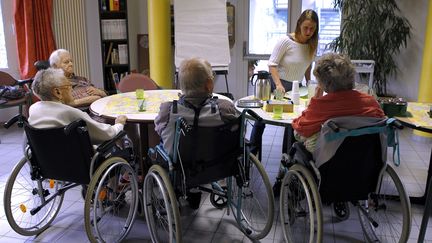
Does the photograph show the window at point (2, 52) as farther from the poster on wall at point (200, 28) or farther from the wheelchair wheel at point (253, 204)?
the wheelchair wheel at point (253, 204)

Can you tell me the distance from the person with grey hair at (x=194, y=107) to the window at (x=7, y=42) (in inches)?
137

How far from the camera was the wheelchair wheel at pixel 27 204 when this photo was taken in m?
2.19

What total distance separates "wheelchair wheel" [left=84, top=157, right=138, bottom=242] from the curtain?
8.80 feet

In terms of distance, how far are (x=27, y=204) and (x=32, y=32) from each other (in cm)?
256

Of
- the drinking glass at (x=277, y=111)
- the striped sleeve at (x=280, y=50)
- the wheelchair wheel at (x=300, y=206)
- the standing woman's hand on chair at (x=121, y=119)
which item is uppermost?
the striped sleeve at (x=280, y=50)

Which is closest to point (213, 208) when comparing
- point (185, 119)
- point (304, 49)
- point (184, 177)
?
point (184, 177)

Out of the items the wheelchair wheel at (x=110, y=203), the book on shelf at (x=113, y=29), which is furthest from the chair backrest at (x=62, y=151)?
the book on shelf at (x=113, y=29)

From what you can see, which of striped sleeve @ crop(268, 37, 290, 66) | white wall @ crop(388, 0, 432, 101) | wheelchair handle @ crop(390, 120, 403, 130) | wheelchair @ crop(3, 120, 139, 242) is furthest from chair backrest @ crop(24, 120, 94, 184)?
→ white wall @ crop(388, 0, 432, 101)

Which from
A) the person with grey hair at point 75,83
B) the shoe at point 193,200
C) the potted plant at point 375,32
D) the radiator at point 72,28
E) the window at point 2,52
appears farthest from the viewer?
the radiator at point 72,28

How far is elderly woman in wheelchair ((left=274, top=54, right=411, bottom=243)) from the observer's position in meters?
1.85

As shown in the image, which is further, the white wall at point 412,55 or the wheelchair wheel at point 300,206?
A: the white wall at point 412,55

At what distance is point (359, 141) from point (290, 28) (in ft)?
12.9

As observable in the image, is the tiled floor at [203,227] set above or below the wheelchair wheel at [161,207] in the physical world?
below

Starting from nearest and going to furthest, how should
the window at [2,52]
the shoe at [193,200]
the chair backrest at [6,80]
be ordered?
the shoe at [193,200], the chair backrest at [6,80], the window at [2,52]
